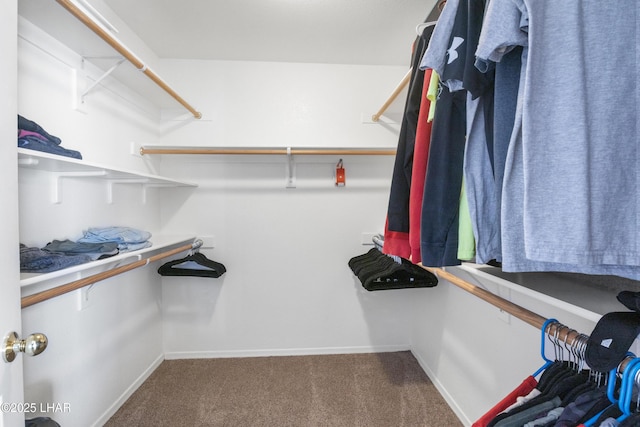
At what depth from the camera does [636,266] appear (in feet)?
1.52

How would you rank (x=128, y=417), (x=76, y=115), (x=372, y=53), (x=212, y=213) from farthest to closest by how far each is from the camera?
(x=212, y=213) < (x=372, y=53) < (x=128, y=417) < (x=76, y=115)

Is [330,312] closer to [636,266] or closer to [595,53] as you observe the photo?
[636,266]

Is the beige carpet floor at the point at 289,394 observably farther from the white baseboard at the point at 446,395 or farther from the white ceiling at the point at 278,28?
the white ceiling at the point at 278,28

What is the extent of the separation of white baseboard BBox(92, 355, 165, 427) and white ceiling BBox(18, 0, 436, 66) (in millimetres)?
1918

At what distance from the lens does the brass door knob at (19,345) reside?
61 centimetres

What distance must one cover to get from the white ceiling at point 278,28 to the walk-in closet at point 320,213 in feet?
0.06

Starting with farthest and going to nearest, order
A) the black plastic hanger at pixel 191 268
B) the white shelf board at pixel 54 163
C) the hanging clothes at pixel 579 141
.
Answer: the black plastic hanger at pixel 191 268 < the white shelf board at pixel 54 163 < the hanging clothes at pixel 579 141

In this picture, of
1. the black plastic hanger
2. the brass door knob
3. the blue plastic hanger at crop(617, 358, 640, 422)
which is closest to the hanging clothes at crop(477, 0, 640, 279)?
the blue plastic hanger at crop(617, 358, 640, 422)

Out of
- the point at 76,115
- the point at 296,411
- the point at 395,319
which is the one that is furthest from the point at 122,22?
the point at 395,319

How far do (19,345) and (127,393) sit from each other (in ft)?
4.75

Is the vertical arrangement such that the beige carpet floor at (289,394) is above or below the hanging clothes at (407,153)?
below

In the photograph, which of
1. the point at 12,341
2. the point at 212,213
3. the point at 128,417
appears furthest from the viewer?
the point at 212,213

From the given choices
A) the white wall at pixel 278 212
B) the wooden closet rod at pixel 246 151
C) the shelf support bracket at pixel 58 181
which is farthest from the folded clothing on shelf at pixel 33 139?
the white wall at pixel 278 212

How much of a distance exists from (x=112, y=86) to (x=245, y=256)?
54.4 inches
